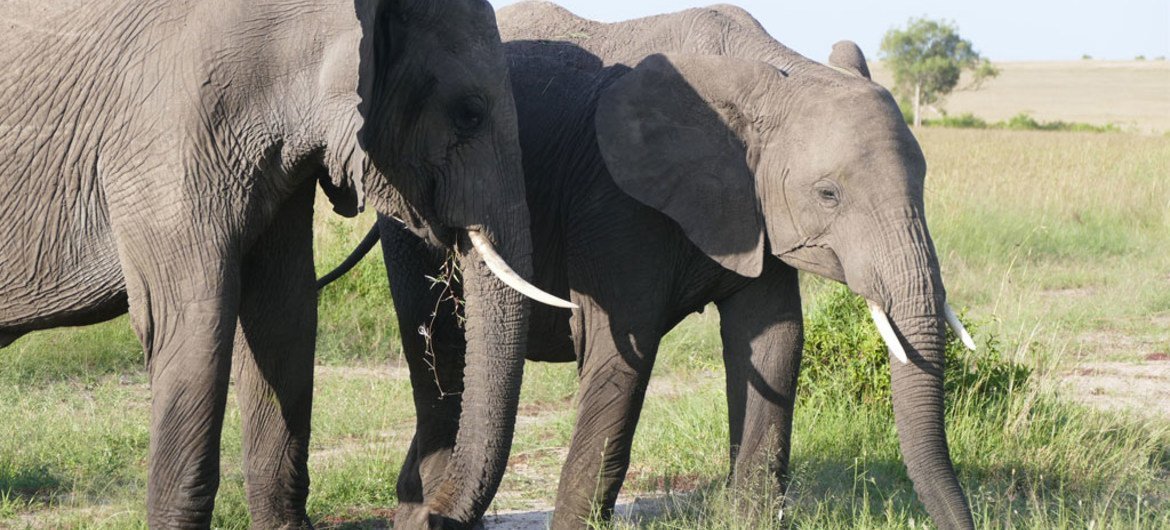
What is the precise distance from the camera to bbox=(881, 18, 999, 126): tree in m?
66.2

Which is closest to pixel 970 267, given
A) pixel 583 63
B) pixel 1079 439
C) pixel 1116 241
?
pixel 1116 241

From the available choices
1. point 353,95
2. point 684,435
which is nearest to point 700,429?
point 684,435

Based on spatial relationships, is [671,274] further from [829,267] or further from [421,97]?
[421,97]

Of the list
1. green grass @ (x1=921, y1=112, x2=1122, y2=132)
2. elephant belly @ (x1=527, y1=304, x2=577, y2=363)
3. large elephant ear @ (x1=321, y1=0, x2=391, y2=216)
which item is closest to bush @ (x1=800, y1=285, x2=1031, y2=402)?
elephant belly @ (x1=527, y1=304, x2=577, y2=363)

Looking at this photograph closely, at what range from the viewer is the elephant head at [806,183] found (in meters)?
4.62

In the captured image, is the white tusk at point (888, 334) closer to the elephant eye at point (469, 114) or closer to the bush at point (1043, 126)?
the elephant eye at point (469, 114)

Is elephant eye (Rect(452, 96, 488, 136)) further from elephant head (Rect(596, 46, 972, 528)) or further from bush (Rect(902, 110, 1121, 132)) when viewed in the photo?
bush (Rect(902, 110, 1121, 132))

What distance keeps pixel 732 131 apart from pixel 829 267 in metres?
0.61

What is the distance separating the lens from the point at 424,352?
5570 mm

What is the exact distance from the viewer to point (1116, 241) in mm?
13211

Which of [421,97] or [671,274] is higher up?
[421,97]

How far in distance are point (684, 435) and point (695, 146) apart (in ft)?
6.07

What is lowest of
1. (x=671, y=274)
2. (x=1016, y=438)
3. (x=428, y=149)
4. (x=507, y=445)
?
(x=1016, y=438)

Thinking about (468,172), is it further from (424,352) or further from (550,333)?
(424,352)
